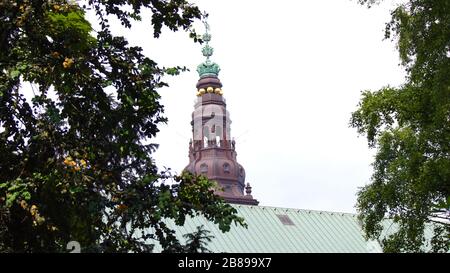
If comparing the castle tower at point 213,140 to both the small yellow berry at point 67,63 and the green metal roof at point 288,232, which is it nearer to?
the green metal roof at point 288,232

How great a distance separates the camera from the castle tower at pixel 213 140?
291 ft

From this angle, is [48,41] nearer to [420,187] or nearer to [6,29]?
[6,29]

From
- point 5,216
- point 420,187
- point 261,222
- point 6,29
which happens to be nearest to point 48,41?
point 6,29

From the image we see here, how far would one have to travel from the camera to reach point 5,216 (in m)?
9.91

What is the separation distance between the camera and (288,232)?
43375 millimetres

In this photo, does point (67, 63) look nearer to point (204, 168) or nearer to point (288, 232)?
point (288, 232)

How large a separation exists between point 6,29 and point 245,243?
3186 cm

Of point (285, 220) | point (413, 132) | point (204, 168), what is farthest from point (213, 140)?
point (413, 132)

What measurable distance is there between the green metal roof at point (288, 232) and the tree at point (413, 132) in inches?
659

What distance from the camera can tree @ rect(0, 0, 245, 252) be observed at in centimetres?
986

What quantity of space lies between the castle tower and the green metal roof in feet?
134

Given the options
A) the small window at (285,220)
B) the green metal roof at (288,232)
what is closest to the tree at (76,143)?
the green metal roof at (288,232)

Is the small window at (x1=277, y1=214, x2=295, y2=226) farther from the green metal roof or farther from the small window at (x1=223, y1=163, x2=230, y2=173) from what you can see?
the small window at (x1=223, y1=163, x2=230, y2=173)

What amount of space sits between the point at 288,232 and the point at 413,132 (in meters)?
21.4
